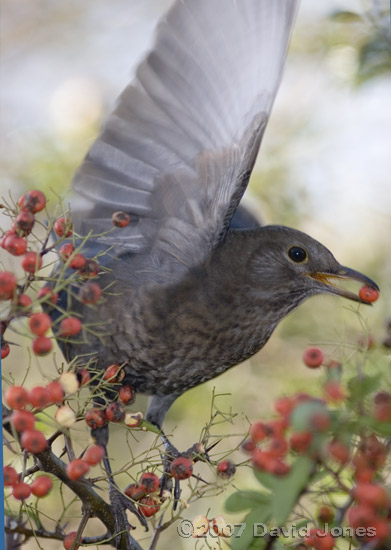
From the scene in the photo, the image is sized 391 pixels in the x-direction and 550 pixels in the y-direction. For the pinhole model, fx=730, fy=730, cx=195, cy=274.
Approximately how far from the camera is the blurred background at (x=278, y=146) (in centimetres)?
167

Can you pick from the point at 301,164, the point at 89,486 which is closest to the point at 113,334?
the point at 89,486

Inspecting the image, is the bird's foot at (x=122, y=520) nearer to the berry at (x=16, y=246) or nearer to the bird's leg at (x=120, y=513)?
the bird's leg at (x=120, y=513)

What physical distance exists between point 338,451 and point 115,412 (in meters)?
0.39

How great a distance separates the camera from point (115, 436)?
184cm

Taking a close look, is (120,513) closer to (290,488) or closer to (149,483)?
(149,483)

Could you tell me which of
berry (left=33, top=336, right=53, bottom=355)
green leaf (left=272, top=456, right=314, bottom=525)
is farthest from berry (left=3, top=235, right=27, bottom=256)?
green leaf (left=272, top=456, right=314, bottom=525)

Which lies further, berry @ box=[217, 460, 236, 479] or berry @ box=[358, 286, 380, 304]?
berry @ box=[358, 286, 380, 304]

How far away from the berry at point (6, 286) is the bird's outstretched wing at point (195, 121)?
434 mm

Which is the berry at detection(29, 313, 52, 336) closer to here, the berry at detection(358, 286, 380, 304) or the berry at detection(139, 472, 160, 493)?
the berry at detection(139, 472, 160, 493)

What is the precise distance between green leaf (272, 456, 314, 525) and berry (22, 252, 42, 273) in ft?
1.31

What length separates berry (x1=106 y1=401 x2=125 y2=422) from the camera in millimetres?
954

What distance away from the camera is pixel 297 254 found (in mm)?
1295

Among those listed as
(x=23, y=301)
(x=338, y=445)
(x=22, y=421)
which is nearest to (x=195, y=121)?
(x=23, y=301)

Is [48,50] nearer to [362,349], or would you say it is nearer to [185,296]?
[185,296]
